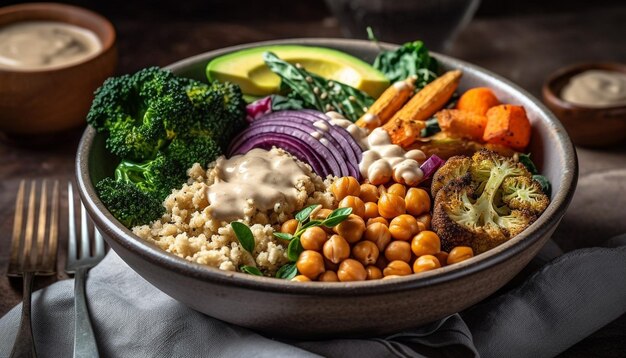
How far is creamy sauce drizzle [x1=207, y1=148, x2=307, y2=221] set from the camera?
2852 millimetres

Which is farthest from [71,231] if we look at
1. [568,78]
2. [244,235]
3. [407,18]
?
[568,78]

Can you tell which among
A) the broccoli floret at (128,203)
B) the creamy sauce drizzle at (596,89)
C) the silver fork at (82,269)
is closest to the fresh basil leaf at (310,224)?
the broccoli floret at (128,203)

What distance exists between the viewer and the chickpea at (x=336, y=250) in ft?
8.62

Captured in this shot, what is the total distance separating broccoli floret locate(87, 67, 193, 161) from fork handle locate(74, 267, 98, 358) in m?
0.57

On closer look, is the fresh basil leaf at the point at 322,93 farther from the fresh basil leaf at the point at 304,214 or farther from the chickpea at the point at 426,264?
the chickpea at the point at 426,264

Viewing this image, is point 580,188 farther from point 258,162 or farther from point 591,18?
point 591,18

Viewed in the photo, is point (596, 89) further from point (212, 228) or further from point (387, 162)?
point (212, 228)

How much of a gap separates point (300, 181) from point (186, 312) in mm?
629

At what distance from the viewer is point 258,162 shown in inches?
122

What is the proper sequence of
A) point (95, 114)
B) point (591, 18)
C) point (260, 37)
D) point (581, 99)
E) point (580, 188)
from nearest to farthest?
point (95, 114) < point (580, 188) < point (581, 99) < point (260, 37) < point (591, 18)

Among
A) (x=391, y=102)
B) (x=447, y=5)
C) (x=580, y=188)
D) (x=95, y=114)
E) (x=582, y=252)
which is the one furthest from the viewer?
(x=447, y=5)

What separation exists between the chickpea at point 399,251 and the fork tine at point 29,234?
1.45 meters

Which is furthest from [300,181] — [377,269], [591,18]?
[591,18]

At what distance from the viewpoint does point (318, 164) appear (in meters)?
3.31
